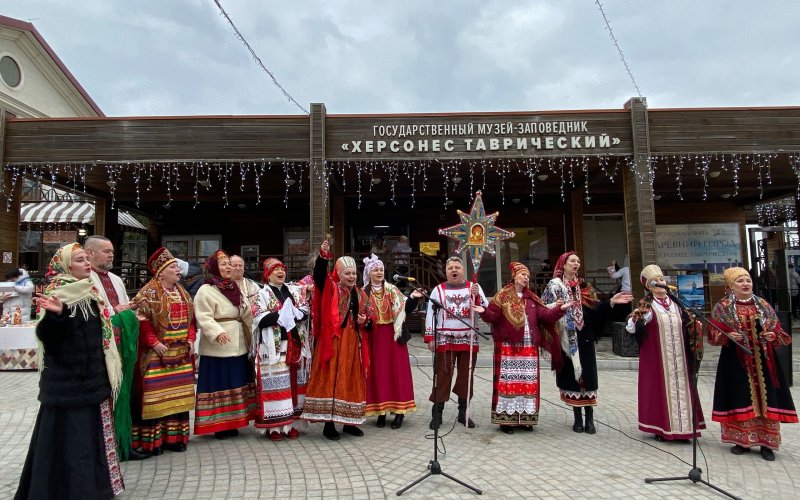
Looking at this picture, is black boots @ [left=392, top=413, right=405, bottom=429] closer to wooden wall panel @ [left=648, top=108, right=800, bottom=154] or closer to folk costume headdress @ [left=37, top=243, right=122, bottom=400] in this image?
folk costume headdress @ [left=37, top=243, right=122, bottom=400]

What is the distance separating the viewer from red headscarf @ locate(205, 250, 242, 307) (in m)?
4.35

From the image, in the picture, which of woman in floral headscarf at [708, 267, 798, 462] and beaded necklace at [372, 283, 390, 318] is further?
beaded necklace at [372, 283, 390, 318]

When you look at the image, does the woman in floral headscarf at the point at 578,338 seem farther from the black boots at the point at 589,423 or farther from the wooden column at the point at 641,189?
the wooden column at the point at 641,189

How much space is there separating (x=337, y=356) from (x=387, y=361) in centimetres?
55

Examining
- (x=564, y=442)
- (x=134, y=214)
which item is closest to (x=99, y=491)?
(x=564, y=442)

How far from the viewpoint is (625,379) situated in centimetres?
→ 728

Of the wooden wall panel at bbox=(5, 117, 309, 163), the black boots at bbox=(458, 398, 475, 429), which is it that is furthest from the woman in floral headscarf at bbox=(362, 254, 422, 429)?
the wooden wall panel at bbox=(5, 117, 309, 163)

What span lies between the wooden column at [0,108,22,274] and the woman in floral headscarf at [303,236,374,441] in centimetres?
850

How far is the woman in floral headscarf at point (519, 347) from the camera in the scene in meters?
4.53

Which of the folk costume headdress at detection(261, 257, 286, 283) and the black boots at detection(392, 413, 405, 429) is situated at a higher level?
the folk costume headdress at detection(261, 257, 286, 283)

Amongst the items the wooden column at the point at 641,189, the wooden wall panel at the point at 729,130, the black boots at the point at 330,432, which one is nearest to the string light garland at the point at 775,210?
the wooden wall panel at the point at 729,130

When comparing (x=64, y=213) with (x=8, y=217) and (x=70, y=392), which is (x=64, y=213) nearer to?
(x=8, y=217)

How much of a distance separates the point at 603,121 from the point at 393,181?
4.69 meters

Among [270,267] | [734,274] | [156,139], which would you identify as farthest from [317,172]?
[734,274]
